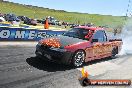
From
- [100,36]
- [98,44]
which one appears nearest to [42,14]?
[100,36]

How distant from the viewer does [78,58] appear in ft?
33.1

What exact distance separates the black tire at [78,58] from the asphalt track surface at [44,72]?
10.8 inches

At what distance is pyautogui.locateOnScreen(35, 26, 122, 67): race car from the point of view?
9.51 metres

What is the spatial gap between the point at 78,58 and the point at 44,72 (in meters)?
1.87

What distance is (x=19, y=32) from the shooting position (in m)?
15.9

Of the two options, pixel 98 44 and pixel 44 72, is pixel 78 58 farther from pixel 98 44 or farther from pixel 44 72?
pixel 44 72

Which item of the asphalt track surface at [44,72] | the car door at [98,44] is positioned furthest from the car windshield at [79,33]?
the asphalt track surface at [44,72]

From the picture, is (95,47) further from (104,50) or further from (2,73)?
(2,73)

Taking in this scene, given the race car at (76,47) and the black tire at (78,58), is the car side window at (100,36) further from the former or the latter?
the black tire at (78,58)

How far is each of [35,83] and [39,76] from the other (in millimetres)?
782

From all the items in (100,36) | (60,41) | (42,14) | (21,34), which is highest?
(42,14)

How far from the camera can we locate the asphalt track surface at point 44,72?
752 cm

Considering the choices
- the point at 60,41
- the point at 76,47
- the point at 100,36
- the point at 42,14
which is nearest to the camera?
the point at 76,47

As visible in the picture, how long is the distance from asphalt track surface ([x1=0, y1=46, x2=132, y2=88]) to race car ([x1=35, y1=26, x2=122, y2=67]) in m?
0.38
